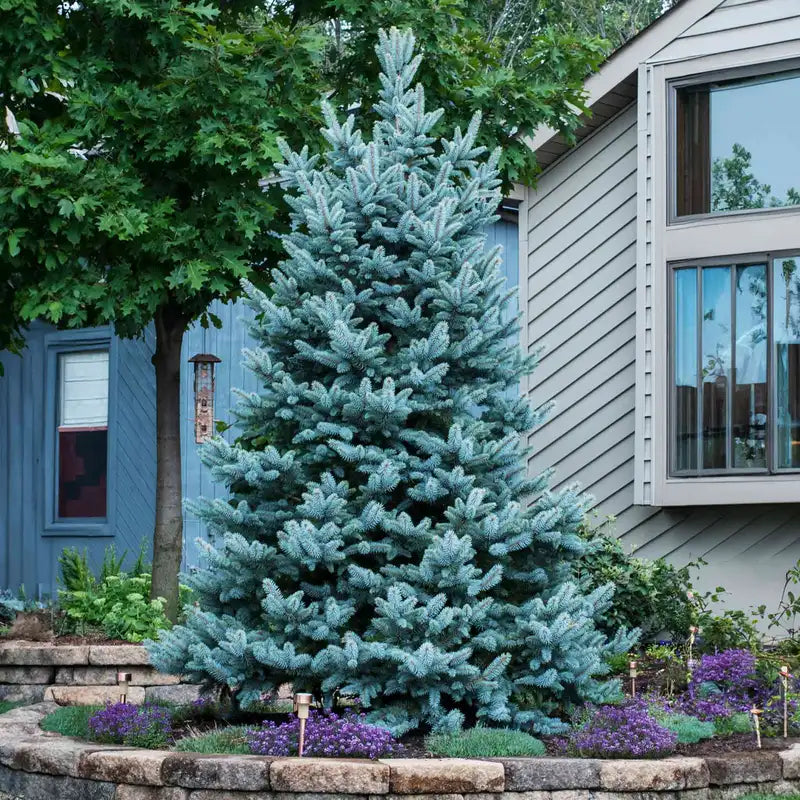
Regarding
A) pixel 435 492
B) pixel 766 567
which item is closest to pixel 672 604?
pixel 766 567

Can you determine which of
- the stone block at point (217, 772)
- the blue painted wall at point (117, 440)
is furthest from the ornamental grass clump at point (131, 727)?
the blue painted wall at point (117, 440)

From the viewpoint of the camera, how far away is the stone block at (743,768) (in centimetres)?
596

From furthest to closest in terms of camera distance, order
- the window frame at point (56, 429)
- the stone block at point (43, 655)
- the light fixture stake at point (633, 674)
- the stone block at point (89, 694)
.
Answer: the window frame at point (56, 429)
the stone block at point (43, 655)
the stone block at point (89, 694)
the light fixture stake at point (633, 674)

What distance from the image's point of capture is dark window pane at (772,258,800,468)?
394 inches

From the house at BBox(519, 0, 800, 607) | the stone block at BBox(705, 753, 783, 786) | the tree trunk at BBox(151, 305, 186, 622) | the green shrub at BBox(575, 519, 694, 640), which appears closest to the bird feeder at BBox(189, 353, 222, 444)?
the tree trunk at BBox(151, 305, 186, 622)

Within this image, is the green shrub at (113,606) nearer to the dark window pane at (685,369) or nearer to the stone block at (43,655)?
the stone block at (43,655)

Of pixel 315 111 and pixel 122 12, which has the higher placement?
pixel 122 12

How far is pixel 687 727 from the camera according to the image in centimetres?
657

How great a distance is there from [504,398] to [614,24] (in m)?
21.1

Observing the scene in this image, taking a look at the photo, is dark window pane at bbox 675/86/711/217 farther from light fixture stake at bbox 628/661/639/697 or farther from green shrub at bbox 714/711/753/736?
green shrub at bbox 714/711/753/736

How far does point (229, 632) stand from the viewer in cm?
635

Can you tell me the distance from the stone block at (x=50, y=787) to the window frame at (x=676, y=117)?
6.65m

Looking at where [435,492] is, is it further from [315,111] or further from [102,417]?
[102,417]

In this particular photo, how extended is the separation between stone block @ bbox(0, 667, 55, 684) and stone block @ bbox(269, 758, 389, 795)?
373cm
